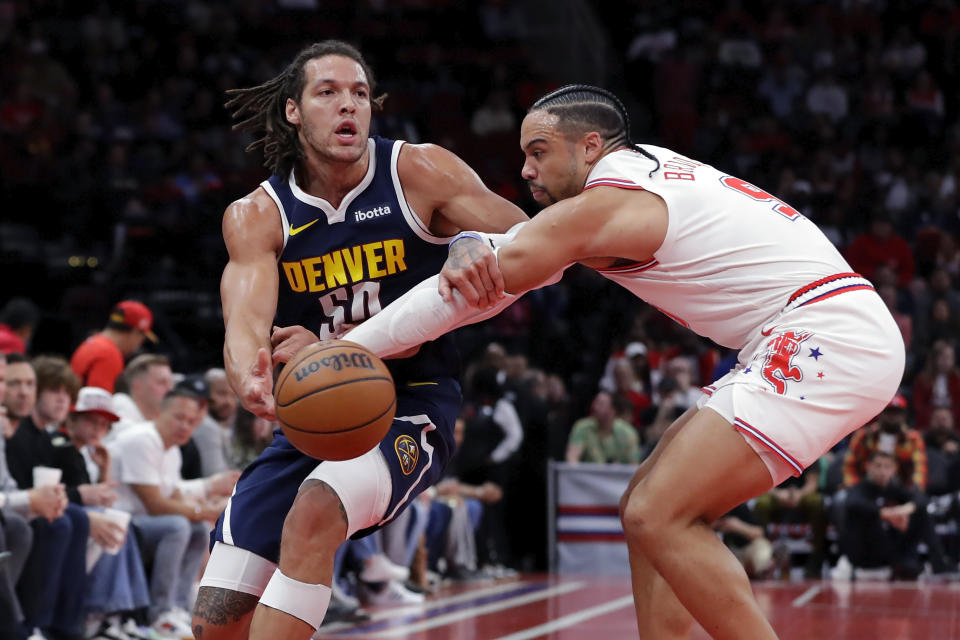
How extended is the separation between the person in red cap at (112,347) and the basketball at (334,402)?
17.6 feet

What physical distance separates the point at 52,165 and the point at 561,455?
6942 mm

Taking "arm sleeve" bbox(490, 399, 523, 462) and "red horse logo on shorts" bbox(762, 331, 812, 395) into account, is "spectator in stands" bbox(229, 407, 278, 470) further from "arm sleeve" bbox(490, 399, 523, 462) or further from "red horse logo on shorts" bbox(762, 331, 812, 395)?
"red horse logo on shorts" bbox(762, 331, 812, 395)

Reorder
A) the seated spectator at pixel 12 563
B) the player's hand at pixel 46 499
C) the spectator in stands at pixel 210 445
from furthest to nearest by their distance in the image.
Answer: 1. the spectator in stands at pixel 210 445
2. the player's hand at pixel 46 499
3. the seated spectator at pixel 12 563

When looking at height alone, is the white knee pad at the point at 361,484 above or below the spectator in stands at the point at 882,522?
above

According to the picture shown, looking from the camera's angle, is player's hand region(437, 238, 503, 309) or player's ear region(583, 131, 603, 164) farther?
player's ear region(583, 131, 603, 164)

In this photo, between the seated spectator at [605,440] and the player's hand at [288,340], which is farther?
the seated spectator at [605,440]

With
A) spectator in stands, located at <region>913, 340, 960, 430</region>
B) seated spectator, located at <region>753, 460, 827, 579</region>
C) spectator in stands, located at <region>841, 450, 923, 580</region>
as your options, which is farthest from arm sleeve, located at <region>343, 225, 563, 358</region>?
spectator in stands, located at <region>913, 340, 960, 430</region>

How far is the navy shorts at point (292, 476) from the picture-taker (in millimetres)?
4480

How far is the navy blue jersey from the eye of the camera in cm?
477

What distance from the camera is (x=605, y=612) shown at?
909cm

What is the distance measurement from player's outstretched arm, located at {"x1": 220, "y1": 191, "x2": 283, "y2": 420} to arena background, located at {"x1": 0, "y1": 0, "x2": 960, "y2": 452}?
7.90m

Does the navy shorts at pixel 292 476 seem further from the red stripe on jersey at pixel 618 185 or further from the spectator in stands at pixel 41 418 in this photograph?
the spectator in stands at pixel 41 418

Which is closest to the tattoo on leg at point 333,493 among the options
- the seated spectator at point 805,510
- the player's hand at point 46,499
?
the player's hand at point 46,499

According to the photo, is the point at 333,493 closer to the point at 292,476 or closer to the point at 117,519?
the point at 292,476
